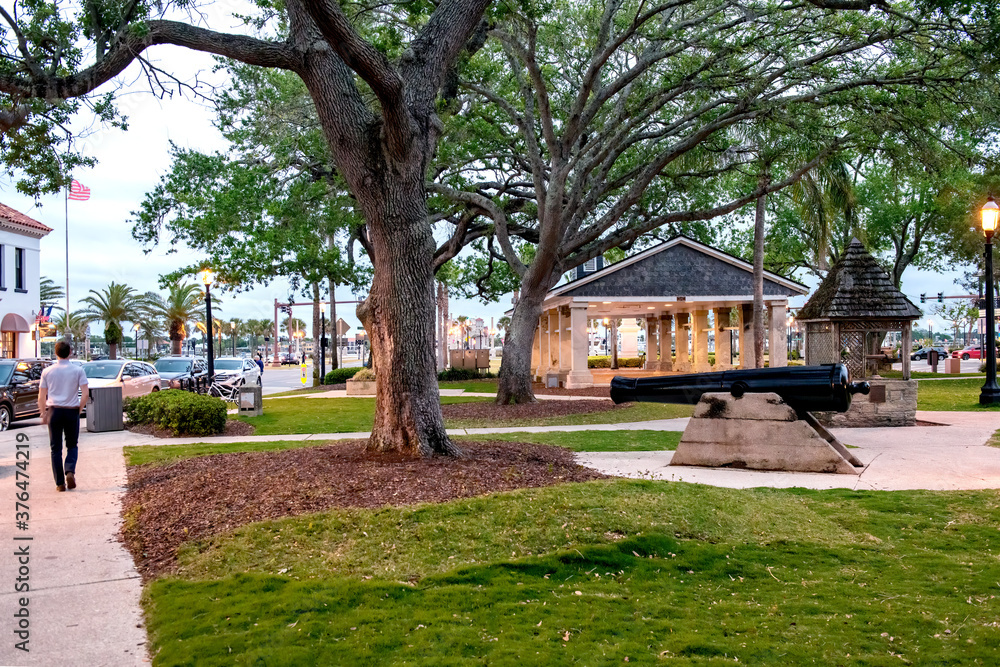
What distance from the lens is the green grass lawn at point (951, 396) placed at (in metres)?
20.8

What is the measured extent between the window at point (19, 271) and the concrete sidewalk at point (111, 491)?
23836 millimetres

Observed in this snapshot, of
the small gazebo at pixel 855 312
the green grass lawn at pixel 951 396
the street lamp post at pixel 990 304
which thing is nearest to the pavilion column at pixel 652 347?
the green grass lawn at pixel 951 396

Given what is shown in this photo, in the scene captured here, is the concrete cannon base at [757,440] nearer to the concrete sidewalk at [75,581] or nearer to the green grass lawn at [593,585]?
the green grass lawn at [593,585]

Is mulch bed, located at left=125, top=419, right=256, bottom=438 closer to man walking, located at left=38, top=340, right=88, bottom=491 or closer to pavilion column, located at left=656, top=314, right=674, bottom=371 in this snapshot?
man walking, located at left=38, top=340, right=88, bottom=491

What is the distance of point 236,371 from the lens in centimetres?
3300

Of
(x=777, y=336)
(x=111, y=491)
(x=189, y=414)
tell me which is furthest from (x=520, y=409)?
(x=777, y=336)

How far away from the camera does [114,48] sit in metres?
8.68

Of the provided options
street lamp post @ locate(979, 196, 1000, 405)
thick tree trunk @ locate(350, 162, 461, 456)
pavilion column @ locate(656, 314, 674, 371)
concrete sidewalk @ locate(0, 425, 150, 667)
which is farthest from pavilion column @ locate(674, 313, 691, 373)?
Result: concrete sidewalk @ locate(0, 425, 150, 667)

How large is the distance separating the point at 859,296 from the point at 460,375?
2701cm

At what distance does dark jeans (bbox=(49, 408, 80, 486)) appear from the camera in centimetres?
945

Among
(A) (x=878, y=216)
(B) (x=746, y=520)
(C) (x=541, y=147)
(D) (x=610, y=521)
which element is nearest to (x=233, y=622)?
(D) (x=610, y=521)

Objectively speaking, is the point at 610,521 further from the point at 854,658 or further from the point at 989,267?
the point at 989,267

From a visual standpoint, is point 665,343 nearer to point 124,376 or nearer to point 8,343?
point 124,376

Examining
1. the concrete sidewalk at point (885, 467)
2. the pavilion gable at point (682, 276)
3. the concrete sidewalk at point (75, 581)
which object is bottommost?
the concrete sidewalk at point (75, 581)
